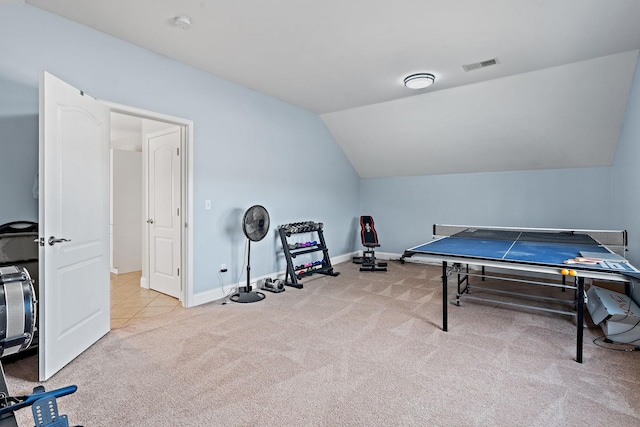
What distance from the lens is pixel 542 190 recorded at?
516 centimetres

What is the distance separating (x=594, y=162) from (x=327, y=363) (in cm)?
491

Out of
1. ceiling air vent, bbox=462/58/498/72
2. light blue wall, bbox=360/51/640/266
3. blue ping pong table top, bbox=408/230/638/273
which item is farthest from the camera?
light blue wall, bbox=360/51/640/266

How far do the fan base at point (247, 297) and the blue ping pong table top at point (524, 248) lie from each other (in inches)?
76.4

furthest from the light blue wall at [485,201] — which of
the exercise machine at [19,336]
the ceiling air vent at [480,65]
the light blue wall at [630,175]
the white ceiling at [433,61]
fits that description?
the exercise machine at [19,336]

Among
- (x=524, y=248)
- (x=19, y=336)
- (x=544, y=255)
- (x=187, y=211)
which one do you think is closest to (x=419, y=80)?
(x=524, y=248)

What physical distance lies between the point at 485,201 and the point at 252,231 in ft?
13.2

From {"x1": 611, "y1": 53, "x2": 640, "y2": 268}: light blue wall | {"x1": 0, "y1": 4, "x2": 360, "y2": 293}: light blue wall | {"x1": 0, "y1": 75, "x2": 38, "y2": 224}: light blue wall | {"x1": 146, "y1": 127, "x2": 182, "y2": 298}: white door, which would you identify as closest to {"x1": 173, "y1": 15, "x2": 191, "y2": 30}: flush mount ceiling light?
{"x1": 0, "y1": 4, "x2": 360, "y2": 293}: light blue wall

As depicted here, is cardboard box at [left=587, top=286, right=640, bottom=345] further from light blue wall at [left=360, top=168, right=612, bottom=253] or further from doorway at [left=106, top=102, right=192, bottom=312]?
doorway at [left=106, top=102, right=192, bottom=312]

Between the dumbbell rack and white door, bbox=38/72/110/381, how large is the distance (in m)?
2.21

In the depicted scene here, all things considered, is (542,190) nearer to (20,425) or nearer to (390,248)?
(390,248)

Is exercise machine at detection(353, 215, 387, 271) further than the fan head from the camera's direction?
Yes

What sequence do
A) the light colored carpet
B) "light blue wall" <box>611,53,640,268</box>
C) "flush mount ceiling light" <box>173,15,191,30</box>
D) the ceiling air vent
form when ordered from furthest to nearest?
the ceiling air vent, "light blue wall" <box>611,53,640,268</box>, "flush mount ceiling light" <box>173,15,191,30</box>, the light colored carpet

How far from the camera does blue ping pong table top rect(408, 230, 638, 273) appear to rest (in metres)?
2.48

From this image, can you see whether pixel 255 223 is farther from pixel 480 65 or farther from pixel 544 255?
pixel 480 65
